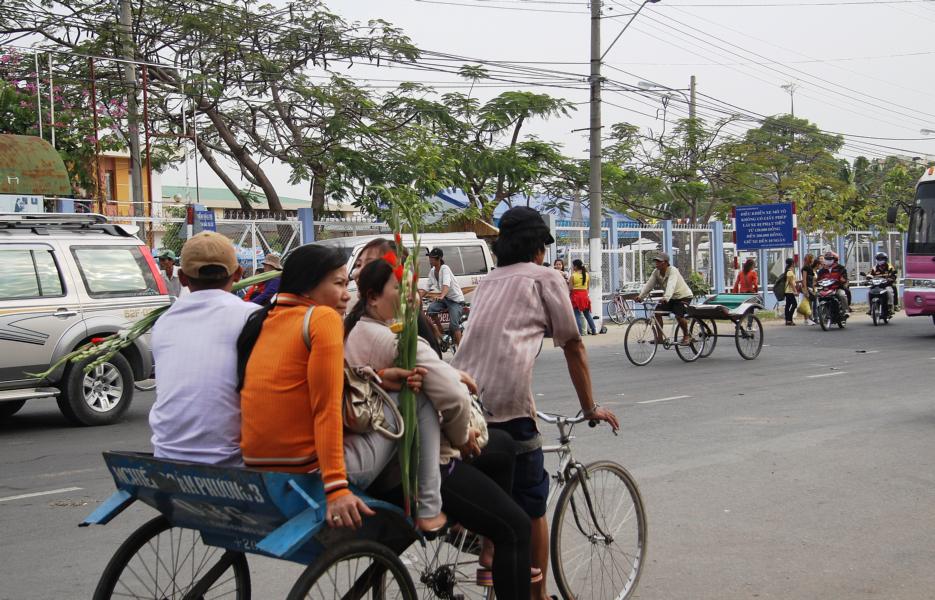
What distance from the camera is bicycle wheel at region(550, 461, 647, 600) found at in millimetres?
4148

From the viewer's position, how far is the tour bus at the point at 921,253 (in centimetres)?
1952

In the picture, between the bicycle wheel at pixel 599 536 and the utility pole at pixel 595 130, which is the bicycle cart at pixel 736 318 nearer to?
the utility pole at pixel 595 130

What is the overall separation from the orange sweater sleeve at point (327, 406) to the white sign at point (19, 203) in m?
14.6

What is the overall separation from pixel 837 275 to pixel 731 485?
17317 mm

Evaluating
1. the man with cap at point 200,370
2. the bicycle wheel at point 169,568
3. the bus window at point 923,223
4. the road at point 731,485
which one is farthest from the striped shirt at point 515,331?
the bus window at point 923,223

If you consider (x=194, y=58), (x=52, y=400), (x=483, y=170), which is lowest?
(x=52, y=400)

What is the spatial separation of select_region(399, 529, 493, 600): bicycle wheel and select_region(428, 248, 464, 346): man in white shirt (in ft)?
40.2

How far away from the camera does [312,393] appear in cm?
294

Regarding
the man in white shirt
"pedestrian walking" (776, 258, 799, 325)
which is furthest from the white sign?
"pedestrian walking" (776, 258, 799, 325)

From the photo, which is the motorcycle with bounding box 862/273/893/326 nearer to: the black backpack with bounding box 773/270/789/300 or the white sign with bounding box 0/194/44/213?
the black backpack with bounding box 773/270/789/300

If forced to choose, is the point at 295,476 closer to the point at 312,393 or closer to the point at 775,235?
the point at 312,393

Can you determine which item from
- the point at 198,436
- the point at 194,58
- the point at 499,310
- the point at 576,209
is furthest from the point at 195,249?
the point at 576,209

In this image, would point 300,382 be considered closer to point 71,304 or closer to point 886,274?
point 71,304

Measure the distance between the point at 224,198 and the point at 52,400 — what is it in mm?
52814
